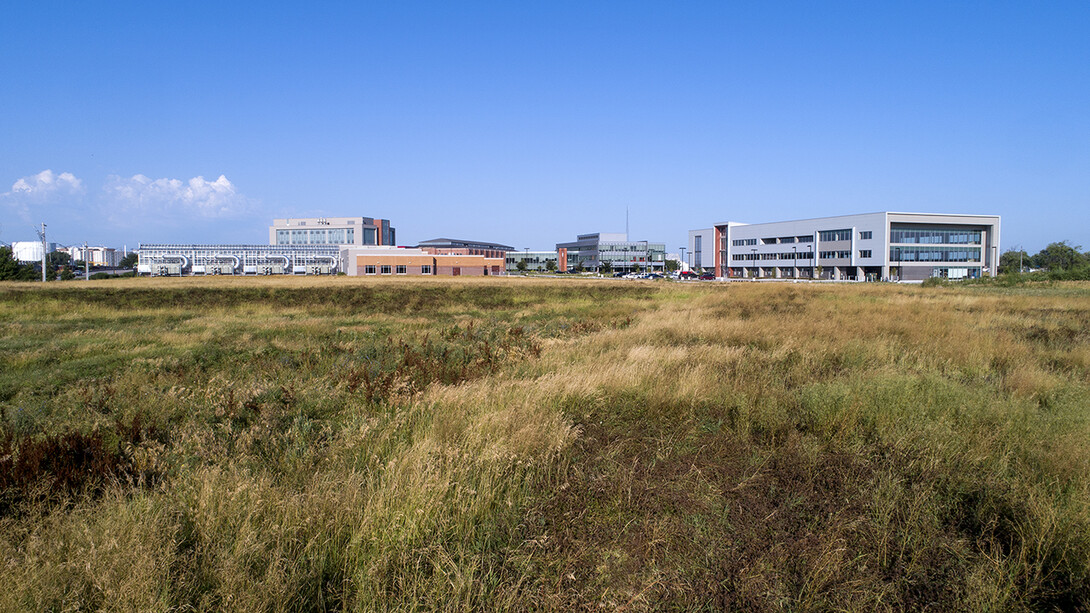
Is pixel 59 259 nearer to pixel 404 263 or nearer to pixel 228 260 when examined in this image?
→ pixel 228 260

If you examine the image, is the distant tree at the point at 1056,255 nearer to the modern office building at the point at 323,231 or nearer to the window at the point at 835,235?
the window at the point at 835,235

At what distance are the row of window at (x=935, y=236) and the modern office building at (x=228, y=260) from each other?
10299 centimetres

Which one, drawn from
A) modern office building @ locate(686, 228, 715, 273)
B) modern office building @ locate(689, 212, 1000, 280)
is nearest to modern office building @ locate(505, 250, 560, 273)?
modern office building @ locate(686, 228, 715, 273)

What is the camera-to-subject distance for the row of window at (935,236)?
3511 inches

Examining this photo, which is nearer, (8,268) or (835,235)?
(8,268)

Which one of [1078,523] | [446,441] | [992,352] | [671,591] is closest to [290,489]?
[446,441]

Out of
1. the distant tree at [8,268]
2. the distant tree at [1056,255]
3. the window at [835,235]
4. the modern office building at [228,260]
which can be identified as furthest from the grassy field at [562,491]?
the distant tree at [1056,255]

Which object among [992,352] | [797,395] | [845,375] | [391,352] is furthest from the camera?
[391,352]

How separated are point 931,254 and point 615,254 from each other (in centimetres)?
8913

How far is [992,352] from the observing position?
9969 millimetres

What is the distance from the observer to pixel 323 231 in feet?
511

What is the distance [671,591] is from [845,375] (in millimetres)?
6140

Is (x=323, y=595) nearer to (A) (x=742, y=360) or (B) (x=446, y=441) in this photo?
(B) (x=446, y=441)

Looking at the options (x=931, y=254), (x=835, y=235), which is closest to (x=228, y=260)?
(x=835, y=235)
